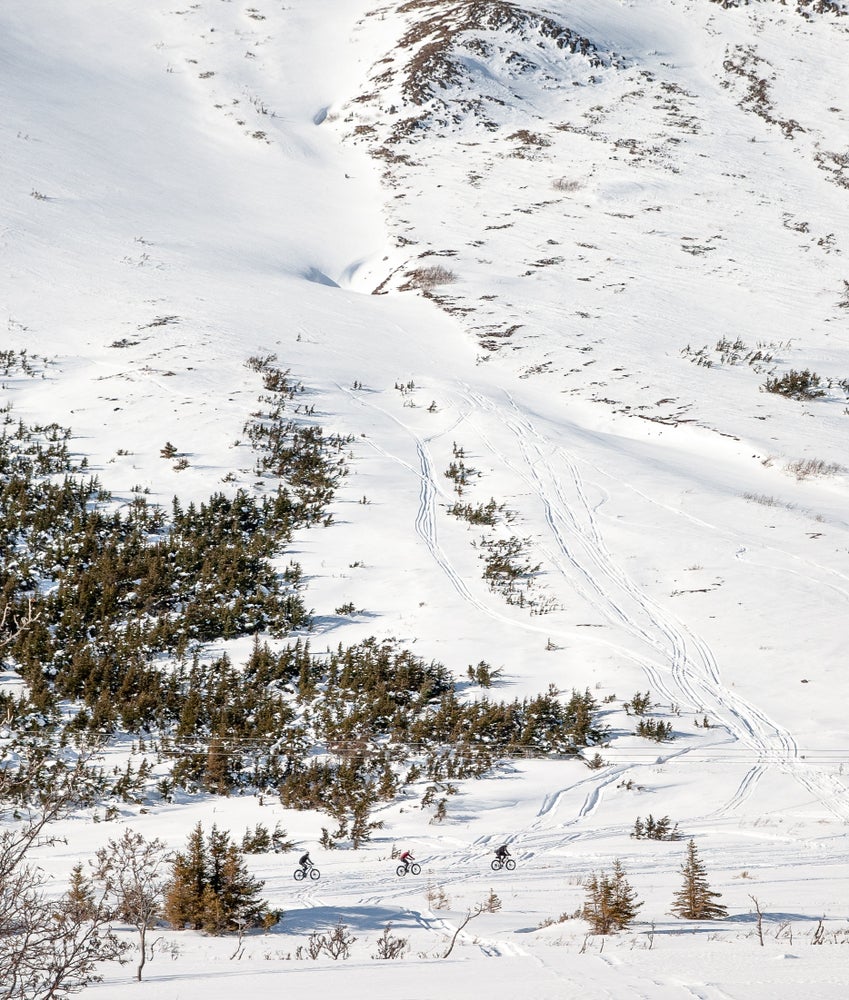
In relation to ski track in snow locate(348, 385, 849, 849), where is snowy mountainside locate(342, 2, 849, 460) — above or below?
above

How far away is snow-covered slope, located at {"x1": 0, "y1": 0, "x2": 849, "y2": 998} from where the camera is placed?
33.3ft

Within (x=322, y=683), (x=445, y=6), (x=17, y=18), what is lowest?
(x=322, y=683)

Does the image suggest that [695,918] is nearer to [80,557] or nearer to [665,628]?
[665,628]

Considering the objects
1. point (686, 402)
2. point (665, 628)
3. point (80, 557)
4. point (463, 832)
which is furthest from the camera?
point (686, 402)

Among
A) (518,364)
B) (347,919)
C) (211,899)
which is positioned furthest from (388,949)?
(518,364)

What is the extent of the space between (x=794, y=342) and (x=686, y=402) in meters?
8.36

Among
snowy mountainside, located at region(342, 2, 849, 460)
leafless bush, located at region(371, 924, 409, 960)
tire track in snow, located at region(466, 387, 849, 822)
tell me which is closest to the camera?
leafless bush, located at region(371, 924, 409, 960)

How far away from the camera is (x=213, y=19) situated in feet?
241

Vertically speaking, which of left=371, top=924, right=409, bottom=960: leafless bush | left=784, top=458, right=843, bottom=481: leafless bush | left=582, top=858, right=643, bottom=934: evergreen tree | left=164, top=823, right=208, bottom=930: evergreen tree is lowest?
left=784, top=458, right=843, bottom=481: leafless bush

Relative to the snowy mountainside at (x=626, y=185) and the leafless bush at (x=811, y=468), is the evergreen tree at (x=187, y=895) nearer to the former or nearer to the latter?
the leafless bush at (x=811, y=468)

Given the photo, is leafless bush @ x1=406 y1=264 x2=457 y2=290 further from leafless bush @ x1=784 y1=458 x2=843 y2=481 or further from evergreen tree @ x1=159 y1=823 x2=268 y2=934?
evergreen tree @ x1=159 y1=823 x2=268 y2=934

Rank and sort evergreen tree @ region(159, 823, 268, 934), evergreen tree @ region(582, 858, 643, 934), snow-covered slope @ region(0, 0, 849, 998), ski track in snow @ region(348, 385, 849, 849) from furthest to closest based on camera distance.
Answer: ski track in snow @ region(348, 385, 849, 849)
snow-covered slope @ region(0, 0, 849, 998)
evergreen tree @ region(159, 823, 268, 934)
evergreen tree @ region(582, 858, 643, 934)

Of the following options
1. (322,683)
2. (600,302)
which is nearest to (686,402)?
(600,302)

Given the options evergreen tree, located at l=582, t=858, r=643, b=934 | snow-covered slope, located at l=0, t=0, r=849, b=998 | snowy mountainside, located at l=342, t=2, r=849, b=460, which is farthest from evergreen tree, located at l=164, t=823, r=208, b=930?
snowy mountainside, located at l=342, t=2, r=849, b=460
